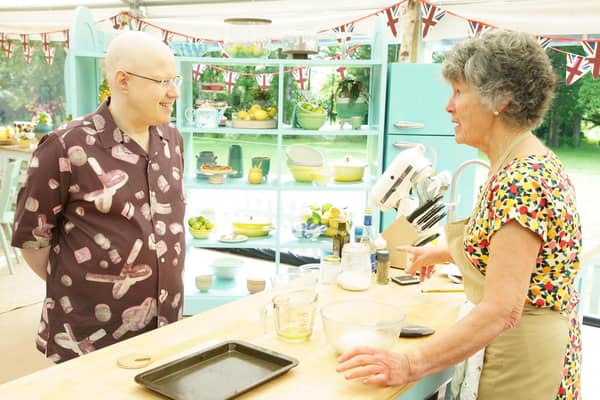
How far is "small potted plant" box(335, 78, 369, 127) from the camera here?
4180 mm

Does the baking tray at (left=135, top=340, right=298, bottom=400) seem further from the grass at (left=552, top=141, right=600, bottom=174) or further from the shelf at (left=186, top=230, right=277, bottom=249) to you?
the grass at (left=552, top=141, right=600, bottom=174)

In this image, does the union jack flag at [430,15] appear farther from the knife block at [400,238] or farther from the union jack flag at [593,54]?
the knife block at [400,238]

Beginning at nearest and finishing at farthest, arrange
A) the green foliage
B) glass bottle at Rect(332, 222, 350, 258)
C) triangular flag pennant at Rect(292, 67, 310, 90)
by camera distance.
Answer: glass bottle at Rect(332, 222, 350, 258) → triangular flag pennant at Rect(292, 67, 310, 90) → the green foliage

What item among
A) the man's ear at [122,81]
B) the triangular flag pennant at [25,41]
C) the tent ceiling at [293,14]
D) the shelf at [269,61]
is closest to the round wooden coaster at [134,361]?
the man's ear at [122,81]

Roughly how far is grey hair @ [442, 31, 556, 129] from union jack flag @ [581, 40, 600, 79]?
271cm

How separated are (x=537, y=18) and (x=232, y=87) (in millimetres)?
2403

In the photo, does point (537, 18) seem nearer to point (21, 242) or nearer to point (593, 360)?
point (593, 360)

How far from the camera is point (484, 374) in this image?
1.57m

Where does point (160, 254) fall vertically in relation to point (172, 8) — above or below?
below

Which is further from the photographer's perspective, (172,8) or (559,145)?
(172,8)

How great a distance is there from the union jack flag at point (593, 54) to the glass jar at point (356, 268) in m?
2.57

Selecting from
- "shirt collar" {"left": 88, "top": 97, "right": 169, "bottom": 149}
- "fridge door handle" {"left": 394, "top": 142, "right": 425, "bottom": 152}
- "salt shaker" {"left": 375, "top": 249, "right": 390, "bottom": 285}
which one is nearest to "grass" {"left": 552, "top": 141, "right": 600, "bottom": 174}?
"fridge door handle" {"left": 394, "top": 142, "right": 425, "bottom": 152}

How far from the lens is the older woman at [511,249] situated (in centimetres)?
133

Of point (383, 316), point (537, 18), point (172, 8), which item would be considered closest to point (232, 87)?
point (172, 8)
